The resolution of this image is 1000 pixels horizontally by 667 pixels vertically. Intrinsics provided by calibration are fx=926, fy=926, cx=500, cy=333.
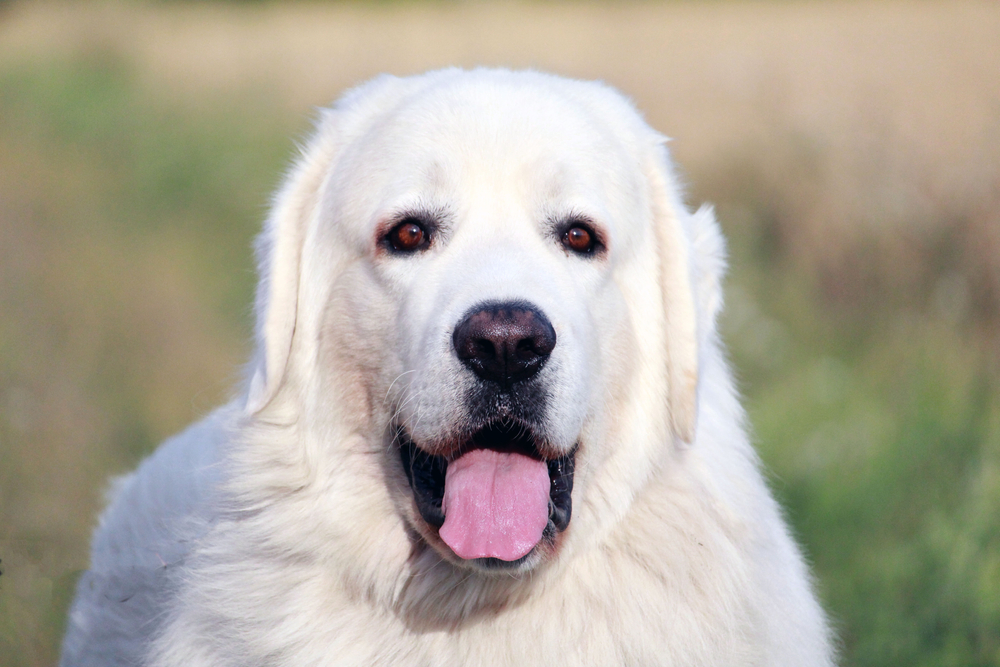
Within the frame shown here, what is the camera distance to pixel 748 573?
102 inches

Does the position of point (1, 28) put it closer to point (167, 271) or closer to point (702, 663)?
point (167, 271)

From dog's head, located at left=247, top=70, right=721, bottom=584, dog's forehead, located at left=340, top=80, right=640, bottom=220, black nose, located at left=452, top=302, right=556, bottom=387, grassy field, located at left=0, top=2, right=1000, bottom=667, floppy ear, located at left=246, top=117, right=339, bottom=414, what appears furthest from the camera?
grassy field, located at left=0, top=2, right=1000, bottom=667

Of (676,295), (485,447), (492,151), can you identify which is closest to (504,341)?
(485,447)

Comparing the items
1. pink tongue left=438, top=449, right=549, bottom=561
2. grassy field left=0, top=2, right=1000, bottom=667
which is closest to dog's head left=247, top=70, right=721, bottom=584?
pink tongue left=438, top=449, right=549, bottom=561

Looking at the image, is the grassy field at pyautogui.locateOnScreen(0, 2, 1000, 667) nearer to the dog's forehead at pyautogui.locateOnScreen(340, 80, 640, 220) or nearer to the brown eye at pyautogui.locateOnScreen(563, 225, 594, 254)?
the dog's forehead at pyautogui.locateOnScreen(340, 80, 640, 220)

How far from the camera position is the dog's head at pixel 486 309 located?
238 centimetres

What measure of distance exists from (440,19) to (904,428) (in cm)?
1074

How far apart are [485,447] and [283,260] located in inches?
34.8

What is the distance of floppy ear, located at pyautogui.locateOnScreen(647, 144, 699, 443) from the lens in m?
2.67

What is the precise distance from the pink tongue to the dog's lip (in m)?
0.02

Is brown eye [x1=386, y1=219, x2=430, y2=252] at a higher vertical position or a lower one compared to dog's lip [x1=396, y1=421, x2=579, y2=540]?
higher

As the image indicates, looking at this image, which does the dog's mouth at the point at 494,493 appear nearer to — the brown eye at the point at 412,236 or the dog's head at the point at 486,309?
the dog's head at the point at 486,309

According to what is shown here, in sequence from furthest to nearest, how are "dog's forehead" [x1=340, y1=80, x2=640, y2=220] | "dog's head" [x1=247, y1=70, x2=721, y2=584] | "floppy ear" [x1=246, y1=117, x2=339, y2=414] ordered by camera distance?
"floppy ear" [x1=246, y1=117, x2=339, y2=414] → "dog's forehead" [x1=340, y1=80, x2=640, y2=220] → "dog's head" [x1=247, y1=70, x2=721, y2=584]

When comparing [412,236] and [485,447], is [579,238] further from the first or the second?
[485,447]
